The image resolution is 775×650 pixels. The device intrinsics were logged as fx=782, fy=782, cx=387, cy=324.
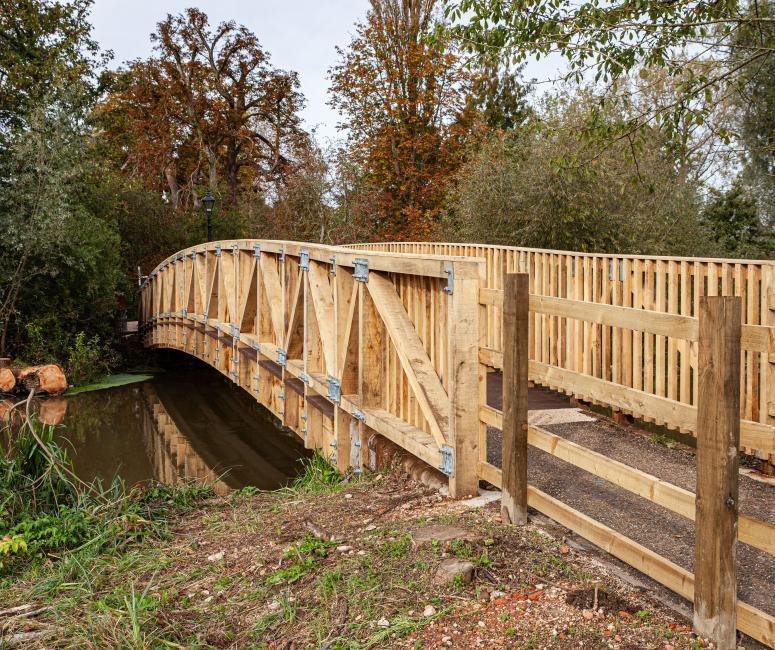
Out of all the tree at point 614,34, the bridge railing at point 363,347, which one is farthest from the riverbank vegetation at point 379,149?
the bridge railing at point 363,347

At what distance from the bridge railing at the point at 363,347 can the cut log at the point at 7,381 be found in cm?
733

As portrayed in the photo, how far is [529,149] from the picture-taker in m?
18.8

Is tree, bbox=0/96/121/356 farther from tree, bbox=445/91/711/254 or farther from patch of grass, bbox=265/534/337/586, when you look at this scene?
patch of grass, bbox=265/534/337/586

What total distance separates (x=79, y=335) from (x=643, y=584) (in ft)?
59.8

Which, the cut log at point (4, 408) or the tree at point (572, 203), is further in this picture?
the tree at point (572, 203)

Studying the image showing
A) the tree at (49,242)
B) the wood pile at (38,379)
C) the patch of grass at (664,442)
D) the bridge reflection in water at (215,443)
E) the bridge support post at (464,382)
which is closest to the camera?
the bridge support post at (464,382)

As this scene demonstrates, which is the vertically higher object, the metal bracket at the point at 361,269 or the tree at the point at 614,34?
the tree at the point at 614,34

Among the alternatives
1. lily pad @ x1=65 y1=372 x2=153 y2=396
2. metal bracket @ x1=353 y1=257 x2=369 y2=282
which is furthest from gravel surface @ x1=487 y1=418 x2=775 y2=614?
lily pad @ x1=65 y1=372 x2=153 y2=396

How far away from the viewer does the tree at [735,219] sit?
A: 90.9 ft

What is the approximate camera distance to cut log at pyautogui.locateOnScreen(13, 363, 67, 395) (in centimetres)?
1775

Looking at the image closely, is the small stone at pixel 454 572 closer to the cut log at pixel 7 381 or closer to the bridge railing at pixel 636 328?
the bridge railing at pixel 636 328

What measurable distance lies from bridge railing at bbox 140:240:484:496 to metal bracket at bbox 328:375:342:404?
14 mm

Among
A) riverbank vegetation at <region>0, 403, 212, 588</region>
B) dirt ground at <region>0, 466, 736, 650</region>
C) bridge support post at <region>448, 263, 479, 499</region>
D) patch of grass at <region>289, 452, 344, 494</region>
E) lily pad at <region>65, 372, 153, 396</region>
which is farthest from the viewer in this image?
lily pad at <region>65, 372, 153, 396</region>

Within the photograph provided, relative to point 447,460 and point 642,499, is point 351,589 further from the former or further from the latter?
point 642,499
